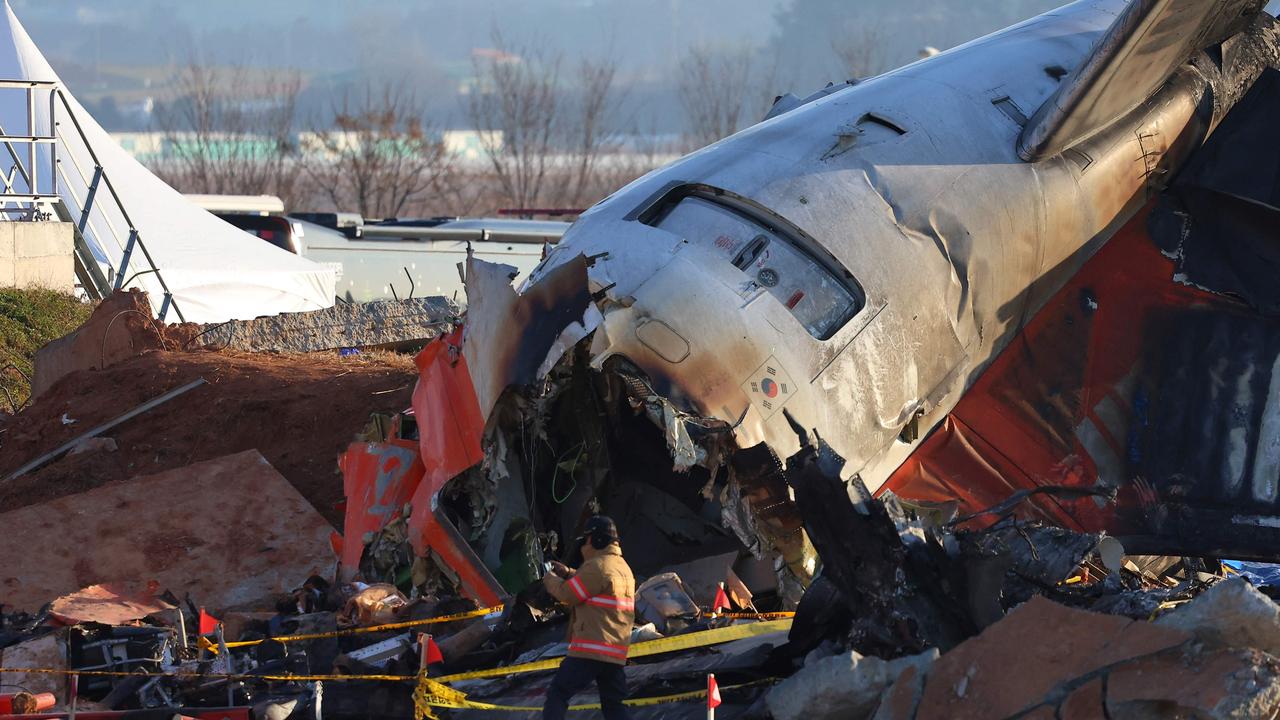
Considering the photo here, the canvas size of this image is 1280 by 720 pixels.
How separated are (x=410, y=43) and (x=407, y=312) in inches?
5512

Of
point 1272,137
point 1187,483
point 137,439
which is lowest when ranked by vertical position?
point 137,439

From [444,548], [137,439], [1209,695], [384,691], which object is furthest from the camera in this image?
[137,439]

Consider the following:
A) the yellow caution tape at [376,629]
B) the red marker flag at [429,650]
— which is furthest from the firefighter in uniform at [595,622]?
the yellow caution tape at [376,629]

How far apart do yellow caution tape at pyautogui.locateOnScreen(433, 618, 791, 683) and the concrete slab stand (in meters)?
3.57

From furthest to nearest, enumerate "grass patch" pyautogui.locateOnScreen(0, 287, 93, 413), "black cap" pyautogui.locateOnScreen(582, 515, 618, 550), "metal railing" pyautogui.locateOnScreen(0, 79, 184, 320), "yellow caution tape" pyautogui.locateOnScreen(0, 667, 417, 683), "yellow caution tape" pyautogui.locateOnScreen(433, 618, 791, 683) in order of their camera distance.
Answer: "metal railing" pyautogui.locateOnScreen(0, 79, 184, 320) < "grass patch" pyautogui.locateOnScreen(0, 287, 93, 413) < "yellow caution tape" pyautogui.locateOnScreen(433, 618, 791, 683) < "yellow caution tape" pyautogui.locateOnScreen(0, 667, 417, 683) < "black cap" pyautogui.locateOnScreen(582, 515, 618, 550)

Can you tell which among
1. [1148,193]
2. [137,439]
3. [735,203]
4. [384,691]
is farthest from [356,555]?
[1148,193]

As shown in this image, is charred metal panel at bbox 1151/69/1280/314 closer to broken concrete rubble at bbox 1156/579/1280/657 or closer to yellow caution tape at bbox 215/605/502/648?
broken concrete rubble at bbox 1156/579/1280/657

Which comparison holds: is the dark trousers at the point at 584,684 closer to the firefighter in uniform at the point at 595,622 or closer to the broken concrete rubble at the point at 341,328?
the firefighter in uniform at the point at 595,622

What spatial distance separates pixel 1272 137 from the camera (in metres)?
11.6

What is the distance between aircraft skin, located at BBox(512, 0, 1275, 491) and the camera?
30.2 feet

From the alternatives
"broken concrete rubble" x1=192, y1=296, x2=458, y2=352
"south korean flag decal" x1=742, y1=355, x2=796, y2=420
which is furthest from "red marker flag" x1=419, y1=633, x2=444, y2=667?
"broken concrete rubble" x1=192, y1=296, x2=458, y2=352

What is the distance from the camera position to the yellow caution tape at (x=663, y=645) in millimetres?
8359

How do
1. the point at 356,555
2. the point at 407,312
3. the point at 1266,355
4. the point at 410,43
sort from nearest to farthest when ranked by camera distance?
the point at 356,555
the point at 1266,355
the point at 407,312
the point at 410,43

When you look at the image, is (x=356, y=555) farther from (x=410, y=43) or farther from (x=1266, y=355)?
(x=410, y=43)
